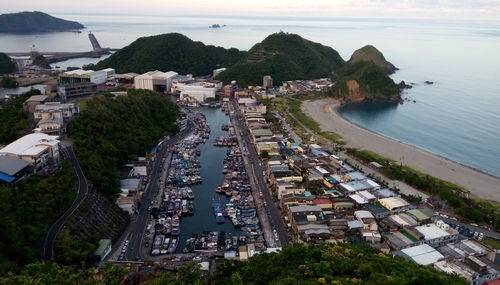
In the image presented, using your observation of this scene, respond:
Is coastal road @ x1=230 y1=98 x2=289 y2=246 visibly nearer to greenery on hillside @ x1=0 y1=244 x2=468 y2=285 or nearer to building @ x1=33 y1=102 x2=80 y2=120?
greenery on hillside @ x1=0 y1=244 x2=468 y2=285

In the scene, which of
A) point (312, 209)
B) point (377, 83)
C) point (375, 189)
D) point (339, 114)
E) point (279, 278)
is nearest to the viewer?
point (279, 278)

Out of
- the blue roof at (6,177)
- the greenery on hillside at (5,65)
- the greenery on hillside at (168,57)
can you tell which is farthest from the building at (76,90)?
the greenery on hillside at (5,65)

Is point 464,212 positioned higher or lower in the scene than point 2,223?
lower

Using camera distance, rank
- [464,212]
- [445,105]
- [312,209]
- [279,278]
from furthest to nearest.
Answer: [445,105] < [464,212] < [312,209] < [279,278]

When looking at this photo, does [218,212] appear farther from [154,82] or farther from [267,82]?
[267,82]

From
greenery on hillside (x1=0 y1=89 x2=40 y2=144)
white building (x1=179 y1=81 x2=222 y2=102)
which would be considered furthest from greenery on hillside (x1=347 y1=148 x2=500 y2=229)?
white building (x1=179 y1=81 x2=222 y2=102)

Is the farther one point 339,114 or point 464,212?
point 339,114

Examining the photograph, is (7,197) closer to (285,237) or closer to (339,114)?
(285,237)

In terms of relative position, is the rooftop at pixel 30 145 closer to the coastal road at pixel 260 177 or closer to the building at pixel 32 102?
the building at pixel 32 102

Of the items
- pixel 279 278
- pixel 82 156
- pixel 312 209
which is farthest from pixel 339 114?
pixel 279 278
